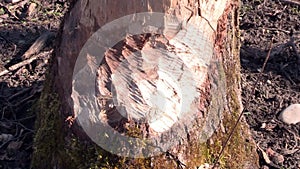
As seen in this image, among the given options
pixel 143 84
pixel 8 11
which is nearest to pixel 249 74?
pixel 143 84

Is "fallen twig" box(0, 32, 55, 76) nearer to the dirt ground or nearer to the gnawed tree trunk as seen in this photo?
the dirt ground

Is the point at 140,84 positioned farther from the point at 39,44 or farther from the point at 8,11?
the point at 8,11

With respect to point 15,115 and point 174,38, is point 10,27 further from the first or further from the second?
point 174,38

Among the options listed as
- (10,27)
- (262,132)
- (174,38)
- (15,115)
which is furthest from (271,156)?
(10,27)

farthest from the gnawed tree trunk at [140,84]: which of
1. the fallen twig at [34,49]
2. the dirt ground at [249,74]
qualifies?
the fallen twig at [34,49]

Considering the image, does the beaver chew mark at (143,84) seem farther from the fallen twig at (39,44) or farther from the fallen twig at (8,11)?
the fallen twig at (8,11)
